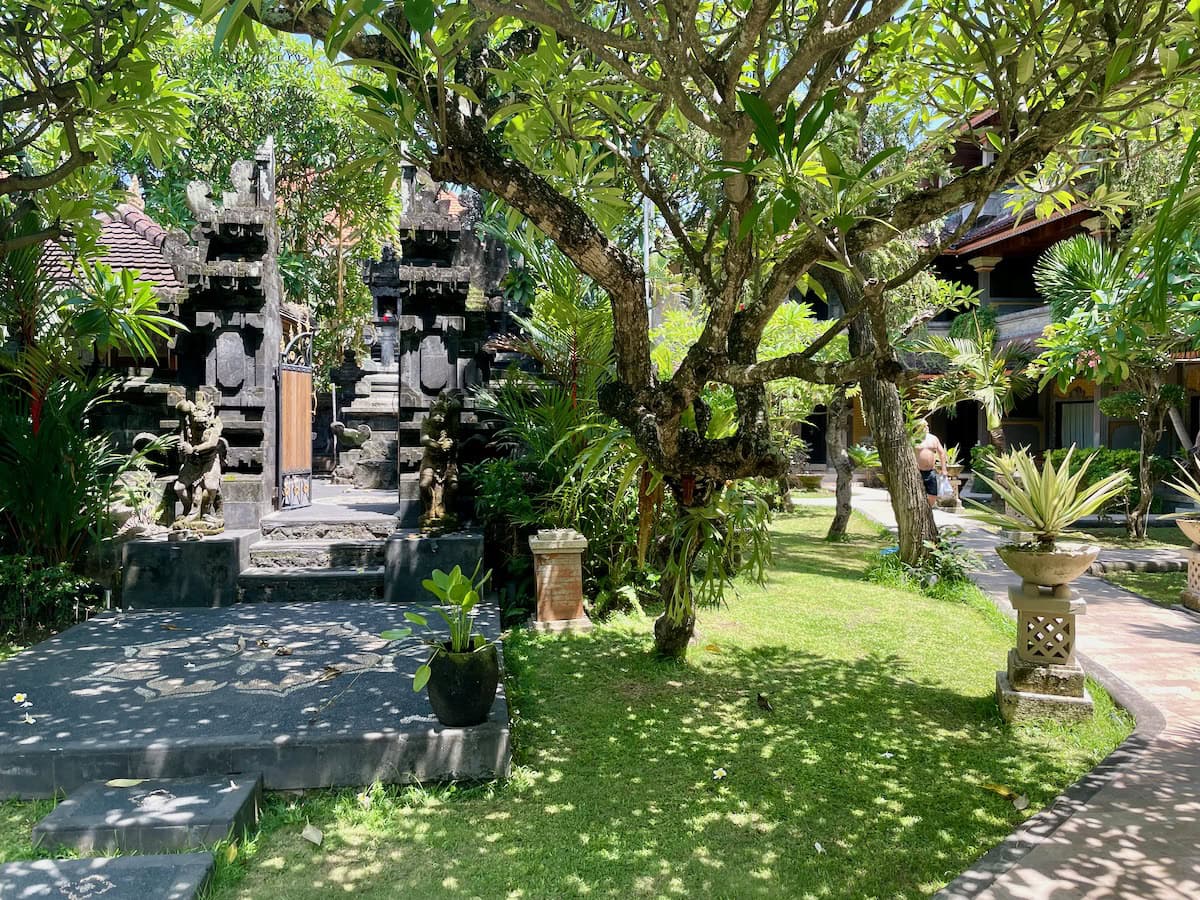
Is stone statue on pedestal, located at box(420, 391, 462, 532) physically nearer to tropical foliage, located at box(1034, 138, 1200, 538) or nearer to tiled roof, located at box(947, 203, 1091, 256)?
tropical foliage, located at box(1034, 138, 1200, 538)

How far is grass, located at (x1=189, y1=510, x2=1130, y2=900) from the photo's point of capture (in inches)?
121

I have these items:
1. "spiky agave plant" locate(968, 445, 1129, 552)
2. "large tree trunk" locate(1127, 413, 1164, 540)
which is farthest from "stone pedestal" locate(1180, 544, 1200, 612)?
"large tree trunk" locate(1127, 413, 1164, 540)

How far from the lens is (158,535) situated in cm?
673

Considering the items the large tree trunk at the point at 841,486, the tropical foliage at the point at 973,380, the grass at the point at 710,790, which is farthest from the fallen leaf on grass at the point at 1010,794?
the tropical foliage at the point at 973,380

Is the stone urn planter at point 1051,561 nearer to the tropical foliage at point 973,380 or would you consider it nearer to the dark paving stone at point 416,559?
the dark paving stone at point 416,559

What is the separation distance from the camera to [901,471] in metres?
8.75

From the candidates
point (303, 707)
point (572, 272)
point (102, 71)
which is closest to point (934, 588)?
point (572, 272)

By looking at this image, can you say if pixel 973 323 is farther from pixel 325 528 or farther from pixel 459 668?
pixel 459 668

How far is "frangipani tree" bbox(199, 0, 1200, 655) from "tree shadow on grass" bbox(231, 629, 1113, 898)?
961mm

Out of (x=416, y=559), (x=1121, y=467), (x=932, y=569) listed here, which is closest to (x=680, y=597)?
(x=416, y=559)

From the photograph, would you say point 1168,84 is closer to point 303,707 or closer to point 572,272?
point 572,272

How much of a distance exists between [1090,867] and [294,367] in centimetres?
795

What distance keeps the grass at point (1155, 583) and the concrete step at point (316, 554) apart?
765cm

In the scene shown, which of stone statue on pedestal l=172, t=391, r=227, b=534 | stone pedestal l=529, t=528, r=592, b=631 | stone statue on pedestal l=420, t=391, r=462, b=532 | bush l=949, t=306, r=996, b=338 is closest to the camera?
stone pedestal l=529, t=528, r=592, b=631
